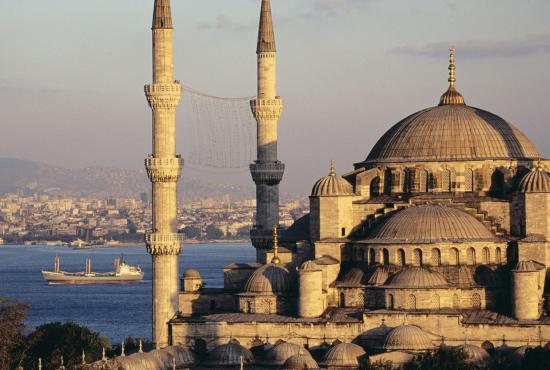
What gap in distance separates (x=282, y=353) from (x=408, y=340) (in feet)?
14.6

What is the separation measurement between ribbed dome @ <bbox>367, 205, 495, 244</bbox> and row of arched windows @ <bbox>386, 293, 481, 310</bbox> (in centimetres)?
236

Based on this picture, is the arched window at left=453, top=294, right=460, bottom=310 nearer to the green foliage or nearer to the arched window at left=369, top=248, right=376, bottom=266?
the arched window at left=369, top=248, right=376, bottom=266

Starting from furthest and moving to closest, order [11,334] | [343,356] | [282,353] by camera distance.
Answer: [11,334] < [282,353] < [343,356]

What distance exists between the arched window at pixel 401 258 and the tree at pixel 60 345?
12.0 m

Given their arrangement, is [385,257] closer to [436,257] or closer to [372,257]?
[372,257]

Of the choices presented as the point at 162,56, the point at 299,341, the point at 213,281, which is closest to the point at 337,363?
the point at 299,341

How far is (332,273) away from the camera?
210 ft

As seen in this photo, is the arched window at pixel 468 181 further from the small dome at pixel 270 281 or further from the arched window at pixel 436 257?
the small dome at pixel 270 281

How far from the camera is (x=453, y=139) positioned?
67750 millimetres

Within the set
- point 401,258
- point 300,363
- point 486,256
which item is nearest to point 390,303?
point 401,258

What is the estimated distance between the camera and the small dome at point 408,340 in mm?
57938

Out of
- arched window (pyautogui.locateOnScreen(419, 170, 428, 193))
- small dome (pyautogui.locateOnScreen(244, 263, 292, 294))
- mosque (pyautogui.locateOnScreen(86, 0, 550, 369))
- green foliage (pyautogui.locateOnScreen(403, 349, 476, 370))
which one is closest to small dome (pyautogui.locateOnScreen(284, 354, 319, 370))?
mosque (pyautogui.locateOnScreen(86, 0, 550, 369))

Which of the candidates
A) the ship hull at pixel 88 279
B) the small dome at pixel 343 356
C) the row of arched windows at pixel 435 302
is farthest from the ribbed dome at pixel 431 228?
the ship hull at pixel 88 279

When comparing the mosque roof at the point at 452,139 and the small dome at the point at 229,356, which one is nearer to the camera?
the small dome at the point at 229,356
